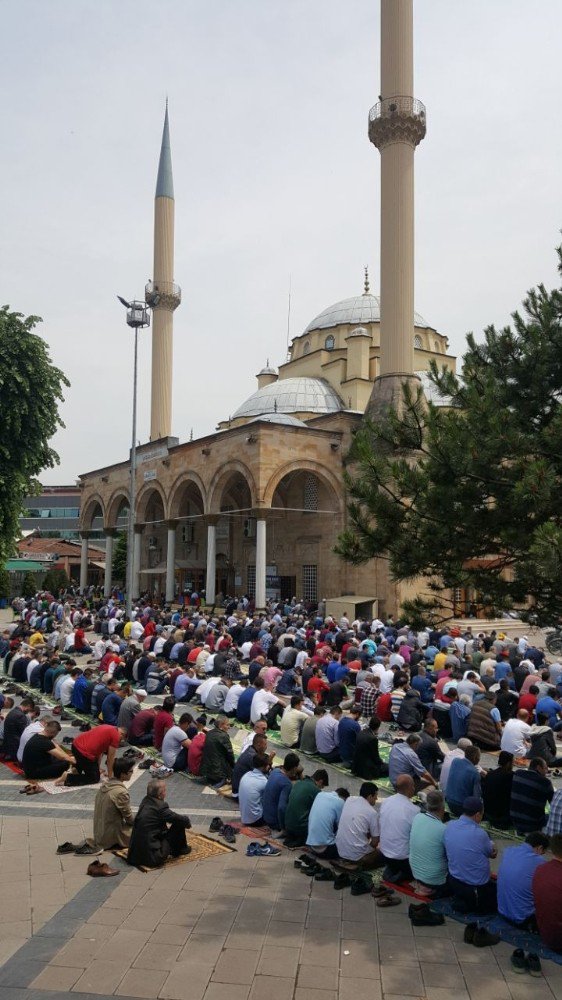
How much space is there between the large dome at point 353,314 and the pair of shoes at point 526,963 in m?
38.8

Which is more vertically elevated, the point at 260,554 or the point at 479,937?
the point at 260,554

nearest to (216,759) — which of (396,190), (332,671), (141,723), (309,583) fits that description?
(141,723)

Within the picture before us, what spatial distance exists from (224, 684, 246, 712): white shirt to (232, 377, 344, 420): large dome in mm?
25603

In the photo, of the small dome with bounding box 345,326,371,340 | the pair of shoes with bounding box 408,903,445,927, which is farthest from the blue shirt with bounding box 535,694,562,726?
the small dome with bounding box 345,326,371,340

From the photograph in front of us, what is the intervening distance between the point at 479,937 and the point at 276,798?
110 inches

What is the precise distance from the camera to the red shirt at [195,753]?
9336 mm

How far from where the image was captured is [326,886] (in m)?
6.39

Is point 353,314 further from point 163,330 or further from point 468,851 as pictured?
point 468,851

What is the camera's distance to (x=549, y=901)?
5098 millimetres

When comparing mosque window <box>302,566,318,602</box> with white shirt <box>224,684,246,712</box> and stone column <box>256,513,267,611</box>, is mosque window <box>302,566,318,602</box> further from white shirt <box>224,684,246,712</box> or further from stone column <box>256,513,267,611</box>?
white shirt <box>224,684,246,712</box>

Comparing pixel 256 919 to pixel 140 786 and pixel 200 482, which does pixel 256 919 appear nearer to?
pixel 140 786

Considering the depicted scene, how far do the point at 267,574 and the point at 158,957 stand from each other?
2826 cm

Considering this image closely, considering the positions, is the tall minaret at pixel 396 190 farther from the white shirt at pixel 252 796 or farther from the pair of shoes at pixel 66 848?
the pair of shoes at pixel 66 848

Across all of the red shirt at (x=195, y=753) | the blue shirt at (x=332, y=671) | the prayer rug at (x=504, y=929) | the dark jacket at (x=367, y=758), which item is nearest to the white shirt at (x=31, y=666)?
the blue shirt at (x=332, y=671)
